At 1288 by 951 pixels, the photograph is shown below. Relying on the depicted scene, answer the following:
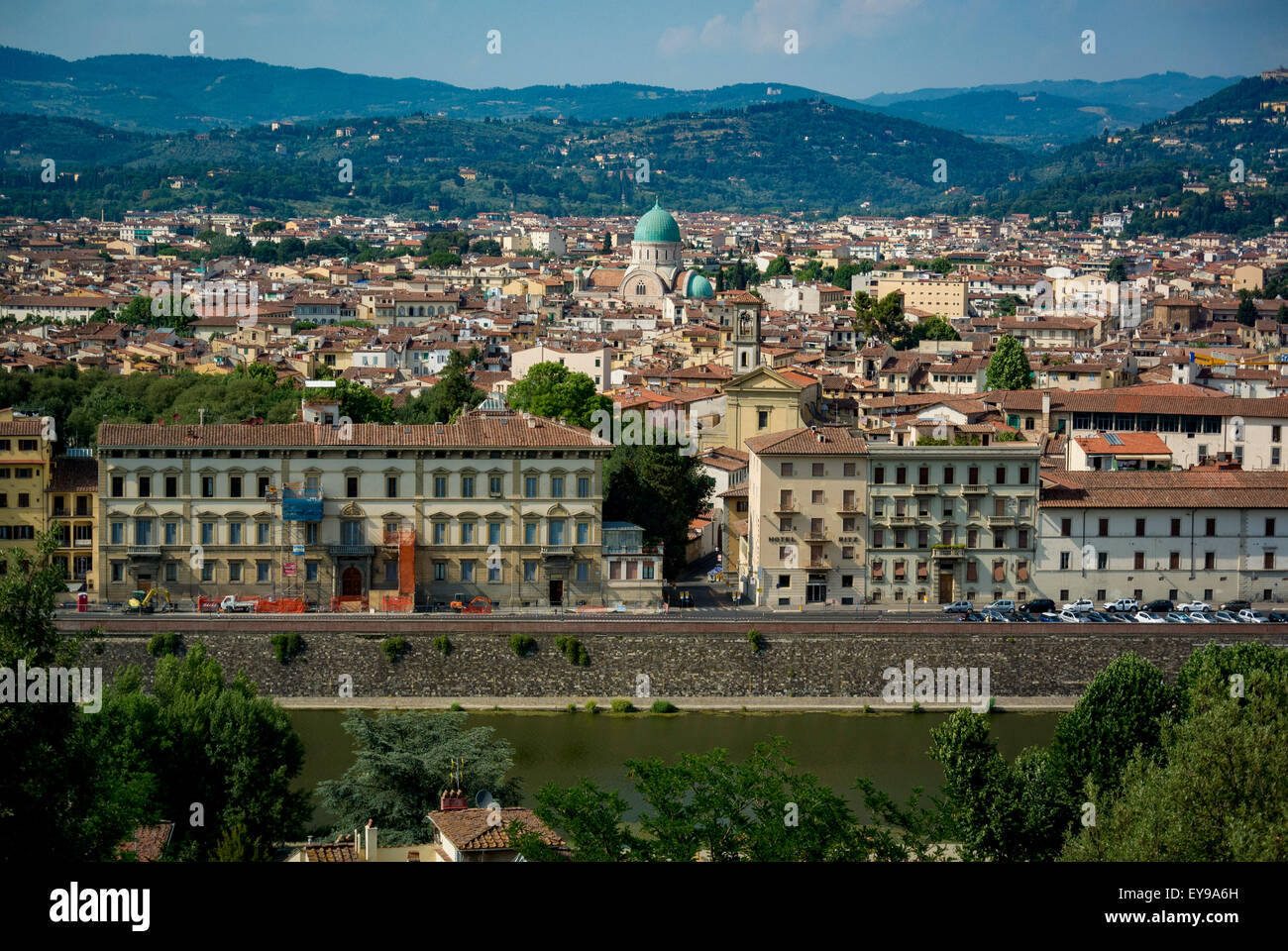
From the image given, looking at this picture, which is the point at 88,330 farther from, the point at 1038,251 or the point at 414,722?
the point at 1038,251

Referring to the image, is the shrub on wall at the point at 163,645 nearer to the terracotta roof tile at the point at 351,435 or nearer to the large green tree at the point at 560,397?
the terracotta roof tile at the point at 351,435

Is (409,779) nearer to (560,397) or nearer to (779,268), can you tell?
(560,397)

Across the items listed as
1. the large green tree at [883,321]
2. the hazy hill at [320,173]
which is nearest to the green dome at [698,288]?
the large green tree at [883,321]

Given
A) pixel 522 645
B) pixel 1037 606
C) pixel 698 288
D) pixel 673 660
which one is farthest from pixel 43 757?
pixel 698 288

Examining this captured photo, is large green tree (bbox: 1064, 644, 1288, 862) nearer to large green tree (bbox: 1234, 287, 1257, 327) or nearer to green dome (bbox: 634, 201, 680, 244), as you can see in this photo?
large green tree (bbox: 1234, 287, 1257, 327)

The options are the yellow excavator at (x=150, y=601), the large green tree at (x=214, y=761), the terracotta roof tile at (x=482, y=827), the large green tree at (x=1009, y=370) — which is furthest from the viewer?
the large green tree at (x=1009, y=370)

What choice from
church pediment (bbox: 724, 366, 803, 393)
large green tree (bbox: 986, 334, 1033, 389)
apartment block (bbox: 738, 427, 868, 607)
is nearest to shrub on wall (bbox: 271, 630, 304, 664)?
apartment block (bbox: 738, 427, 868, 607)
